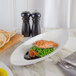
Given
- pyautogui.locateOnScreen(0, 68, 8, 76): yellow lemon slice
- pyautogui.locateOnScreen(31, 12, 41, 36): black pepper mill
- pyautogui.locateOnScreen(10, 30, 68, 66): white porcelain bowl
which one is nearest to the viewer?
pyautogui.locateOnScreen(0, 68, 8, 76): yellow lemon slice

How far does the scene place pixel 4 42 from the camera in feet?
4.02

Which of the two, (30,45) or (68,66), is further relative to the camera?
(30,45)

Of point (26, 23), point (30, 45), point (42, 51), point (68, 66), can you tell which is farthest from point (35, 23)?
point (68, 66)

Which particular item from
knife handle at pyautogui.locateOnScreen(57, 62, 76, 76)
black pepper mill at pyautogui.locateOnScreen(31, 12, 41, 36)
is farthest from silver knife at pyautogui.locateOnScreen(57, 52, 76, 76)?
black pepper mill at pyautogui.locateOnScreen(31, 12, 41, 36)

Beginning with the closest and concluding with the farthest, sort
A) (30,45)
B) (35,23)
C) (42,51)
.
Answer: (42,51), (30,45), (35,23)

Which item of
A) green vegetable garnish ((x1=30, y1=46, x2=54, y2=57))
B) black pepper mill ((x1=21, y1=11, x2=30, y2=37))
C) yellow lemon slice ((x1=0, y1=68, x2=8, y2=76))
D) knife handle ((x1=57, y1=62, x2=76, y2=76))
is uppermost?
black pepper mill ((x1=21, y1=11, x2=30, y2=37))

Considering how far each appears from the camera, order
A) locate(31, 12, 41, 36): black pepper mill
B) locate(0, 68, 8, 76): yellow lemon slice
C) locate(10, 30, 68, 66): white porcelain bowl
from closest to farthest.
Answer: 1. locate(0, 68, 8, 76): yellow lemon slice
2. locate(10, 30, 68, 66): white porcelain bowl
3. locate(31, 12, 41, 36): black pepper mill

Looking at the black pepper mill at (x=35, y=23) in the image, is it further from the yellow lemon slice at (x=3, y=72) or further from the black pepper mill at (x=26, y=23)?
the yellow lemon slice at (x=3, y=72)

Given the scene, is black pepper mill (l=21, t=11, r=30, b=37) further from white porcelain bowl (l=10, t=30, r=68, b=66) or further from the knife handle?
the knife handle

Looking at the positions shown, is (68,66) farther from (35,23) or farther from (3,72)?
(35,23)

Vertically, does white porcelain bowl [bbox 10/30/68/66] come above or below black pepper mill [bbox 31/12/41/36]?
below

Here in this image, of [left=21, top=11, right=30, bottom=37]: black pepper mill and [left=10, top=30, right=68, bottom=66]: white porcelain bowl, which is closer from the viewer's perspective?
[left=10, top=30, right=68, bottom=66]: white porcelain bowl

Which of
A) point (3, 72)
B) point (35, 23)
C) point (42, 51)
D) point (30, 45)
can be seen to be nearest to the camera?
point (3, 72)

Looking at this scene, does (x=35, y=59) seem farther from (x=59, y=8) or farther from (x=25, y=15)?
(x=59, y=8)
